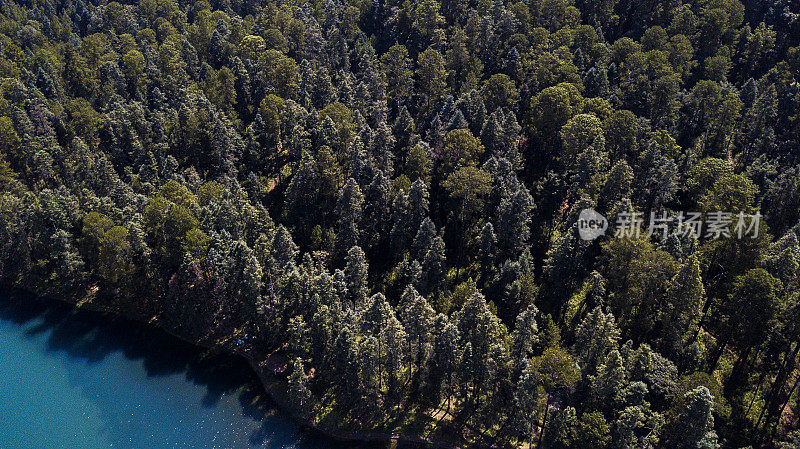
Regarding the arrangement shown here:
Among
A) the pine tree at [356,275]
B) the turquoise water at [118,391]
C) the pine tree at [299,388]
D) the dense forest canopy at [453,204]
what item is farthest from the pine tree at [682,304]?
the pine tree at [299,388]

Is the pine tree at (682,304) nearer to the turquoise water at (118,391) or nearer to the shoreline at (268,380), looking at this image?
the shoreline at (268,380)

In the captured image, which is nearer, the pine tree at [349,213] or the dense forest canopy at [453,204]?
the dense forest canopy at [453,204]

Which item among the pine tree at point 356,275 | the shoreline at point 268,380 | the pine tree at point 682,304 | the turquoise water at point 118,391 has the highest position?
the pine tree at point 682,304

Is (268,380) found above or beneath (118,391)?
above

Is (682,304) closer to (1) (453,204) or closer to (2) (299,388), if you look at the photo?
(1) (453,204)

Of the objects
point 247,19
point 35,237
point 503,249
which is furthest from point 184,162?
point 503,249

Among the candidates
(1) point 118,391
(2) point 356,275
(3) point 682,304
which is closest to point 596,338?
(3) point 682,304
